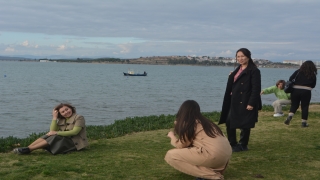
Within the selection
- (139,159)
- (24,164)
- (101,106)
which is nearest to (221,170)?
(139,159)

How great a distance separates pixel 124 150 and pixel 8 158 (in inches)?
87.0

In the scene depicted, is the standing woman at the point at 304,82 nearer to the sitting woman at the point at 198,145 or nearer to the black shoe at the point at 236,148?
the black shoe at the point at 236,148

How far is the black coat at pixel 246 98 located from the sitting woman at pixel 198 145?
1.90 m

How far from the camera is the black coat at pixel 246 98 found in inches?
294

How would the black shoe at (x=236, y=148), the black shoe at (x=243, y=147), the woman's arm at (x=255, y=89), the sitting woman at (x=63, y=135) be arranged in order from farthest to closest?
the black shoe at (x=243, y=147), the black shoe at (x=236, y=148), the sitting woman at (x=63, y=135), the woman's arm at (x=255, y=89)

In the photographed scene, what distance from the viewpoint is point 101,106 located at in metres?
27.7

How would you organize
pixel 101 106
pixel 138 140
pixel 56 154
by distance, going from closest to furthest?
1. pixel 56 154
2. pixel 138 140
3. pixel 101 106

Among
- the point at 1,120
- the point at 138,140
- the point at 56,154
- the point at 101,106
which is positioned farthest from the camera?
the point at 101,106

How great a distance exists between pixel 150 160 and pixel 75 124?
173 cm

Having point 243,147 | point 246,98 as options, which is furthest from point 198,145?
point 243,147

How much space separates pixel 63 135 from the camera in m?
7.94

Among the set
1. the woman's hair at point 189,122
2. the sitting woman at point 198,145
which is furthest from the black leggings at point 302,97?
the woman's hair at point 189,122

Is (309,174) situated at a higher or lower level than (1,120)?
higher

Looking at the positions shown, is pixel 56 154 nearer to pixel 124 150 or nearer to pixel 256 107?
pixel 124 150
